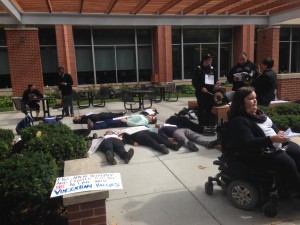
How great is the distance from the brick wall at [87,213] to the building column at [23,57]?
956 cm

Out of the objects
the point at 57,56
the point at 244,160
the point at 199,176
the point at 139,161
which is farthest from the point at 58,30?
the point at 244,160

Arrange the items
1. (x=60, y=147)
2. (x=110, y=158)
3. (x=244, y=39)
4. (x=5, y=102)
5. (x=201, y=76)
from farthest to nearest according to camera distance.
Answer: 1. (x=244, y=39)
2. (x=5, y=102)
3. (x=201, y=76)
4. (x=110, y=158)
5. (x=60, y=147)

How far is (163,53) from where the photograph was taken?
1712cm

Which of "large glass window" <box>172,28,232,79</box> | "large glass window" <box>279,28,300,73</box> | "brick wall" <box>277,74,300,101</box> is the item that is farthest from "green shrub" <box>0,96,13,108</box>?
"large glass window" <box>279,28,300,73</box>

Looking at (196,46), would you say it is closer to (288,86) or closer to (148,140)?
(288,86)

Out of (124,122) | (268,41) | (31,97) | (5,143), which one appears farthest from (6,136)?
(268,41)

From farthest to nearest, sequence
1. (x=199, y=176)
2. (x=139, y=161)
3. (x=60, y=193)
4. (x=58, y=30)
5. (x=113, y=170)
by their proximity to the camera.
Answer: (x=58, y=30), (x=139, y=161), (x=113, y=170), (x=199, y=176), (x=60, y=193)

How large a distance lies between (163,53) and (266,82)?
38.4 feet

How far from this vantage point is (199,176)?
461cm

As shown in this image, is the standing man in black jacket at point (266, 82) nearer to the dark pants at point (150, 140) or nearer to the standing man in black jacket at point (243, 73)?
the standing man in black jacket at point (243, 73)

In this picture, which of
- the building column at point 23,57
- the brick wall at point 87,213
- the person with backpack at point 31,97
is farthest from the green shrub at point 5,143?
the building column at point 23,57

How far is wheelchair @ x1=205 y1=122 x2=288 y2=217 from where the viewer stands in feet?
10.7

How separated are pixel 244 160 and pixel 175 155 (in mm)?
2276

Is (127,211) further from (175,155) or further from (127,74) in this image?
(127,74)
